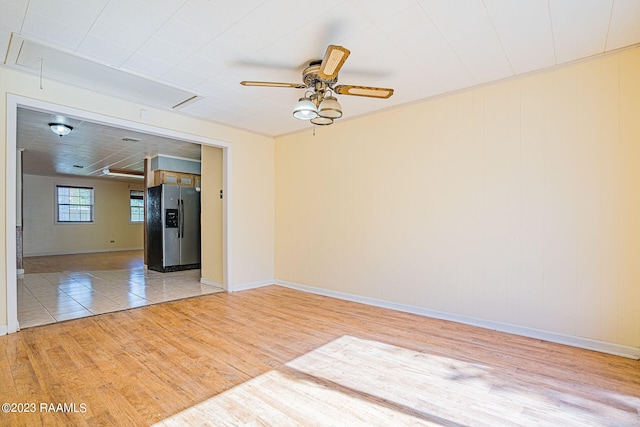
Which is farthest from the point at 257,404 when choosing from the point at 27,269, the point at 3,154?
the point at 27,269

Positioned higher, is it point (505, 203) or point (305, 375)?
point (505, 203)

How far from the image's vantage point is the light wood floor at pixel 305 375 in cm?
191

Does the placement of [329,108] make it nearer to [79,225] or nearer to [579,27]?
[579,27]

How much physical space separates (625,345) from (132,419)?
3.76 m

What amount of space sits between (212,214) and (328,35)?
155 inches

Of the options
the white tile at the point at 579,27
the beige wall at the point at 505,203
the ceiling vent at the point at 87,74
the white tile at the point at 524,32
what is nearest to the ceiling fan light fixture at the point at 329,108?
the white tile at the point at 524,32

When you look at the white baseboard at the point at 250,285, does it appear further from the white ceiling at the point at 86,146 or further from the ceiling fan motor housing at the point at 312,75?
the ceiling fan motor housing at the point at 312,75

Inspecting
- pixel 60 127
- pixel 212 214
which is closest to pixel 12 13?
pixel 60 127

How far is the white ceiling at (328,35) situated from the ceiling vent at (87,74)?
0.05 meters

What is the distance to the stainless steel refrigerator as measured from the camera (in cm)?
702

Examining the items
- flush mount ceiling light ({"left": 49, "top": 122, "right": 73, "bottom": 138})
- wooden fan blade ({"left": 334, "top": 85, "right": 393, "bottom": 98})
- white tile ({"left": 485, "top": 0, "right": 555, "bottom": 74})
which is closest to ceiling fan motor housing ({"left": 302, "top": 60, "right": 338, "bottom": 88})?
wooden fan blade ({"left": 334, "top": 85, "right": 393, "bottom": 98})

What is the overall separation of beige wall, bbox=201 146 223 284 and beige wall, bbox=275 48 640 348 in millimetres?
1897

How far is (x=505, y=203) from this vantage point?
11.0 ft

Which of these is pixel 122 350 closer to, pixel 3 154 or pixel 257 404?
pixel 257 404
